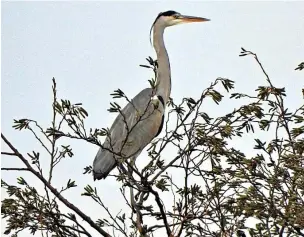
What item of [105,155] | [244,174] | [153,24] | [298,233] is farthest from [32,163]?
[153,24]

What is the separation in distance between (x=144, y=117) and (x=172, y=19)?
1604 mm

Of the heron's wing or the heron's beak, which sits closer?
the heron's wing

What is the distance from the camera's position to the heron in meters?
5.03

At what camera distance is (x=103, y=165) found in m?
5.02

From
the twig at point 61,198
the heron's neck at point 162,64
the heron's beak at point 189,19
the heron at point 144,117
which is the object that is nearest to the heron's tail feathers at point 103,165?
the heron at point 144,117

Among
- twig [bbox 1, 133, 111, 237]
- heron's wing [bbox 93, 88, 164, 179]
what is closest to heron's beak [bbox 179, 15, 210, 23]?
heron's wing [bbox 93, 88, 164, 179]

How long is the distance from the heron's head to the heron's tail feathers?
6.09 feet

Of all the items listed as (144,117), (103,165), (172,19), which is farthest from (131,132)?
(172,19)

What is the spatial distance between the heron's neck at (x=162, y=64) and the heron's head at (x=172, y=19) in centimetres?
8

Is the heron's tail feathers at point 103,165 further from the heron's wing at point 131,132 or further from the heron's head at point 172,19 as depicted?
the heron's head at point 172,19

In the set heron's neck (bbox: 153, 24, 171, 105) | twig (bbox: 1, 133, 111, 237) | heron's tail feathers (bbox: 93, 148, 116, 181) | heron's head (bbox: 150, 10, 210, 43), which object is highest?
heron's head (bbox: 150, 10, 210, 43)

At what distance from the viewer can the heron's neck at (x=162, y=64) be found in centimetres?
587

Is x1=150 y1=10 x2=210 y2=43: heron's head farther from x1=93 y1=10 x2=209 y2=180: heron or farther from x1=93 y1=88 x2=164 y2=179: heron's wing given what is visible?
x1=93 y1=88 x2=164 y2=179: heron's wing

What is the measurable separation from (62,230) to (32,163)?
372 mm
